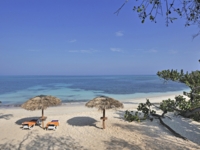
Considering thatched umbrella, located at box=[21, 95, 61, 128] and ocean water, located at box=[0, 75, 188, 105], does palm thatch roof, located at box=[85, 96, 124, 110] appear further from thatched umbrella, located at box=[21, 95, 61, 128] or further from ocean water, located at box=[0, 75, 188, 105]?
ocean water, located at box=[0, 75, 188, 105]

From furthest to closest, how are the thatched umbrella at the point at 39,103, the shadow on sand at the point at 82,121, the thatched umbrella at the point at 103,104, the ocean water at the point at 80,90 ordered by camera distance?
the ocean water at the point at 80,90
the shadow on sand at the point at 82,121
the thatched umbrella at the point at 39,103
the thatched umbrella at the point at 103,104

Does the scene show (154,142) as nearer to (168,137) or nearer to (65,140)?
(168,137)

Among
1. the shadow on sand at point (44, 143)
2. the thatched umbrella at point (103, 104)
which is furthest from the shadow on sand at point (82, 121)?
the shadow on sand at point (44, 143)

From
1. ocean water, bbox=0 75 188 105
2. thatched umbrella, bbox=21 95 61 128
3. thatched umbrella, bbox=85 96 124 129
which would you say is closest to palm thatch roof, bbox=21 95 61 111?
thatched umbrella, bbox=21 95 61 128

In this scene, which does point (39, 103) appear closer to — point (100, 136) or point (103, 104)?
point (103, 104)

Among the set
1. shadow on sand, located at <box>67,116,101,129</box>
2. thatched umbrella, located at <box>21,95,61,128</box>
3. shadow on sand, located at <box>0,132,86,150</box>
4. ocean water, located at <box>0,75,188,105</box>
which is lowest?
ocean water, located at <box>0,75,188,105</box>

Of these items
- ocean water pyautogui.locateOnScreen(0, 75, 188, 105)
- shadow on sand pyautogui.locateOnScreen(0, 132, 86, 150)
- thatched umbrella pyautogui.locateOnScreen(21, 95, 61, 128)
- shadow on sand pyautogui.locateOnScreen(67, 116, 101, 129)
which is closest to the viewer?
shadow on sand pyautogui.locateOnScreen(0, 132, 86, 150)

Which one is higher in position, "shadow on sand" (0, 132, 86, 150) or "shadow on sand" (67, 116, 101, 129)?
"shadow on sand" (67, 116, 101, 129)

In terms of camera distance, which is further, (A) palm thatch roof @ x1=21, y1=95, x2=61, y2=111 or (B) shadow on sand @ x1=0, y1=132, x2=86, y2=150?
(A) palm thatch roof @ x1=21, y1=95, x2=61, y2=111

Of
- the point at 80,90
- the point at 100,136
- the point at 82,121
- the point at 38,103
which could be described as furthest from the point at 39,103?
the point at 80,90

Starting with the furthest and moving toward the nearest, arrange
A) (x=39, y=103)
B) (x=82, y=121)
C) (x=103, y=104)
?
(x=82, y=121) → (x=39, y=103) → (x=103, y=104)

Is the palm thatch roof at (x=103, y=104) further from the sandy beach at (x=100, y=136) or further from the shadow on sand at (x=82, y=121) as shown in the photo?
the shadow on sand at (x=82, y=121)

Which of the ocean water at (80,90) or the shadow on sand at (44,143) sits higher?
the shadow on sand at (44,143)

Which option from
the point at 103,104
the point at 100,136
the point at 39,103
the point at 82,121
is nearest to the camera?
the point at 100,136
